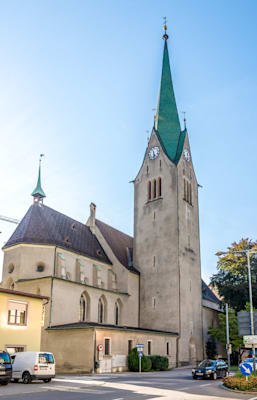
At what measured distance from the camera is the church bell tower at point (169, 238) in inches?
1825

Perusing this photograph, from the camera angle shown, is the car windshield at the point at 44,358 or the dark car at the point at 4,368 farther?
the car windshield at the point at 44,358

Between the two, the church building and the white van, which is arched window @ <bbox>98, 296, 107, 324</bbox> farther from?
the white van

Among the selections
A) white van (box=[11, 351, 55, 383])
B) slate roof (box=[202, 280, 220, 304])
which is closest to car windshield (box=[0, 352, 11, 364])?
white van (box=[11, 351, 55, 383])

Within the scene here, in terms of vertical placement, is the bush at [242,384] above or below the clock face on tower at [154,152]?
below

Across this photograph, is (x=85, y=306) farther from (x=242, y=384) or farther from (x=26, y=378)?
(x=242, y=384)

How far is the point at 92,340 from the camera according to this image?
32.4 metres

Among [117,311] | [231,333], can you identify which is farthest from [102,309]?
[231,333]

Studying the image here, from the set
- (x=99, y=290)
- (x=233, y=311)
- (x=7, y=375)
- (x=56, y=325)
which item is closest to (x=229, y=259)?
(x=233, y=311)

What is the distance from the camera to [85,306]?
4191cm

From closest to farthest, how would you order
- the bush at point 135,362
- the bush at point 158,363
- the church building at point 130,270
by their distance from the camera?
the church building at point 130,270, the bush at point 135,362, the bush at point 158,363

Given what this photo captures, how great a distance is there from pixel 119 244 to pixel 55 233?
A: 12.4 meters

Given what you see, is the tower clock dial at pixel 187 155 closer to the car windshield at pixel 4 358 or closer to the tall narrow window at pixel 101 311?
the tall narrow window at pixel 101 311

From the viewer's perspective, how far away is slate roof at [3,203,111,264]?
4162 centimetres

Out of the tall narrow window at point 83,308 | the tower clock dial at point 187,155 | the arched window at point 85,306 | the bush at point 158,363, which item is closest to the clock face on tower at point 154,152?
the tower clock dial at point 187,155
